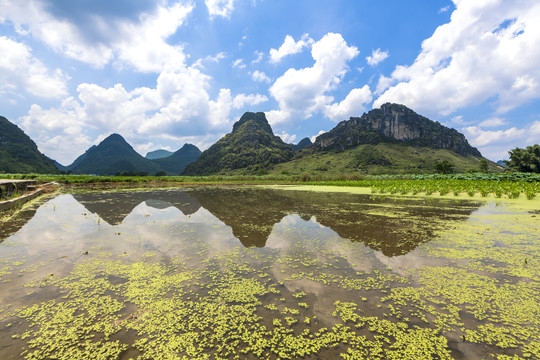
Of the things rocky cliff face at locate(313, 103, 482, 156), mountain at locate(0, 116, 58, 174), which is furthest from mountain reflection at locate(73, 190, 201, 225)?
rocky cliff face at locate(313, 103, 482, 156)

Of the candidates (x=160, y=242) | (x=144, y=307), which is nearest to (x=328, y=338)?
(x=144, y=307)

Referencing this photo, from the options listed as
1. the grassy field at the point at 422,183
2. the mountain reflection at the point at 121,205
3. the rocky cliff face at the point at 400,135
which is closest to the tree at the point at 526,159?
the grassy field at the point at 422,183

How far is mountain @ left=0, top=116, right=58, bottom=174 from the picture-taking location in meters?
124

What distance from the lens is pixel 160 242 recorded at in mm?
8852

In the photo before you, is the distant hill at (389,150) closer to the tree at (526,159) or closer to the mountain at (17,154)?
the tree at (526,159)

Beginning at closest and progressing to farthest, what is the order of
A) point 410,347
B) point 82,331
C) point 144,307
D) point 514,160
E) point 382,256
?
point 410,347 → point 82,331 → point 144,307 → point 382,256 → point 514,160

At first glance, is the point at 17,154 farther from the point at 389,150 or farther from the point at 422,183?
the point at 389,150

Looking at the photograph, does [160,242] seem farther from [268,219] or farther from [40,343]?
[268,219]

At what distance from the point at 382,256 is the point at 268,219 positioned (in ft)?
23.6

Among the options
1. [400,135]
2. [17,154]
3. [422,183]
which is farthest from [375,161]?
[17,154]

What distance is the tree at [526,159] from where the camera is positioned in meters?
56.2

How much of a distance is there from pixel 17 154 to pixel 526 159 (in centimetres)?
24096

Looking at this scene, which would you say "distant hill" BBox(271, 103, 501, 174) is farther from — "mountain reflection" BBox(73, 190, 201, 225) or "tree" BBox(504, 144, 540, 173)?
"mountain reflection" BBox(73, 190, 201, 225)

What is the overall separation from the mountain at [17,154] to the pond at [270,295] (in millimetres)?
165816
